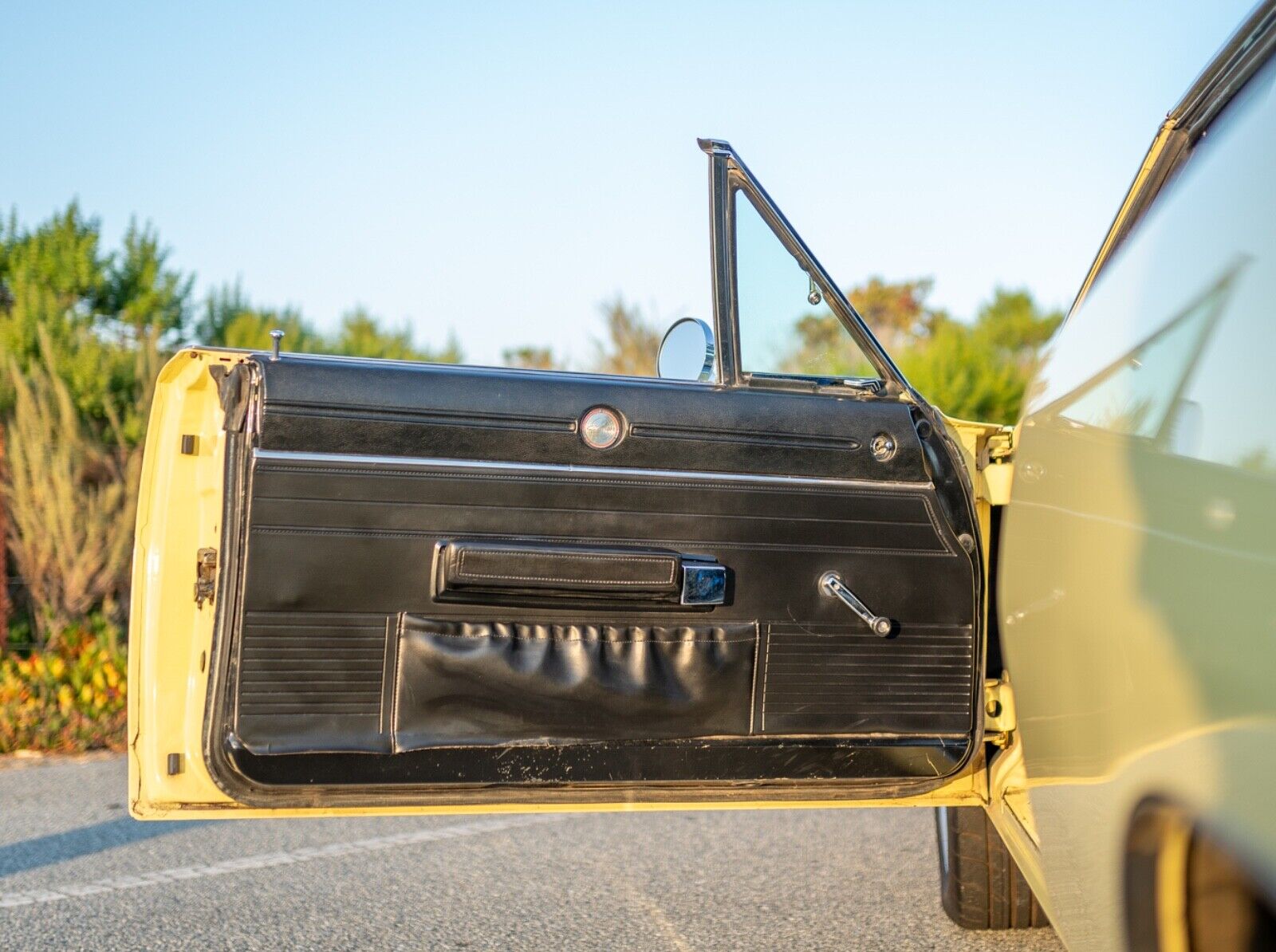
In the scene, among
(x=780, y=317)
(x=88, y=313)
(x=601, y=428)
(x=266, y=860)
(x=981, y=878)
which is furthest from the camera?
(x=88, y=313)

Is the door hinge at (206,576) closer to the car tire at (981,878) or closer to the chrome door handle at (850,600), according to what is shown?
the chrome door handle at (850,600)

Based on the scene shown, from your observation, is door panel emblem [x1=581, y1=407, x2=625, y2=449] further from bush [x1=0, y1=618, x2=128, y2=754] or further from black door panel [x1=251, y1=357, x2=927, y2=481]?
bush [x1=0, y1=618, x2=128, y2=754]

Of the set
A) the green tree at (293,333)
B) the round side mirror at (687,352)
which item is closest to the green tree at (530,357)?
the green tree at (293,333)

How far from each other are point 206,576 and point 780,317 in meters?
1.35

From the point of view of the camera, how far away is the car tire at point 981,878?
3.42 m

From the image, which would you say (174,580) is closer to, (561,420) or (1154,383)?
(561,420)

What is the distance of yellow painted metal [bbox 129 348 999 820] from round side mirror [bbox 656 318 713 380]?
928 millimetres

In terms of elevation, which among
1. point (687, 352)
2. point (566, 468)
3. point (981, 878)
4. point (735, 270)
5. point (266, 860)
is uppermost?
point (735, 270)

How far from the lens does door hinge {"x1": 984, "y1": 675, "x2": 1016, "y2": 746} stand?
2.90 meters

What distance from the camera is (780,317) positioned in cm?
293

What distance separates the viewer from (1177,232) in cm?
185

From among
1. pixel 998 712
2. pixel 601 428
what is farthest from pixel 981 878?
pixel 601 428

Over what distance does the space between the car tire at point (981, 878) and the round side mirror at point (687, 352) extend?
1365mm

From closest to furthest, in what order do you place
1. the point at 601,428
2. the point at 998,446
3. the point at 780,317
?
1. the point at 601,428
2. the point at 780,317
3. the point at 998,446
